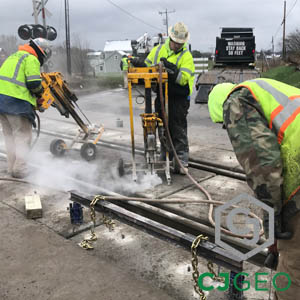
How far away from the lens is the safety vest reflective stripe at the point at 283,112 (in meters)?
1.70

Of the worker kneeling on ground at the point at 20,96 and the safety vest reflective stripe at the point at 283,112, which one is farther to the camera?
the worker kneeling on ground at the point at 20,96

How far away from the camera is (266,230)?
6.27 feet

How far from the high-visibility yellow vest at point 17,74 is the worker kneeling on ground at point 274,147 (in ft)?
12.2

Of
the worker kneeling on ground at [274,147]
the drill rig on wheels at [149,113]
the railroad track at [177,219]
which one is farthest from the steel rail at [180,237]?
the drill rig on wheels at [149,113]

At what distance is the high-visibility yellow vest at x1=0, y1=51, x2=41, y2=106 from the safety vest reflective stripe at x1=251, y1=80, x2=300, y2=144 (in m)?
3.93

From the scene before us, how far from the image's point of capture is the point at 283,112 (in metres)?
1.72

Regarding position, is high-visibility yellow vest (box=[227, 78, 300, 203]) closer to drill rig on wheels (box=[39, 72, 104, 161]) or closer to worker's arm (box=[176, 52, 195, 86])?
worker's arm (box=[176, 52, 195, 86])

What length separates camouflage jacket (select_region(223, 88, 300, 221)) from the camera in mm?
1720

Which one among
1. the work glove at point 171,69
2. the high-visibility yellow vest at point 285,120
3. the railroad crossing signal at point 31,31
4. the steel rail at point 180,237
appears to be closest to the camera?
the high-visibility yellow vest at point 285,120

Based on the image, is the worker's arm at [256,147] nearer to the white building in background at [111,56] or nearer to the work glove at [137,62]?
the work glove at [137,62]

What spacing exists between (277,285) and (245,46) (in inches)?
501

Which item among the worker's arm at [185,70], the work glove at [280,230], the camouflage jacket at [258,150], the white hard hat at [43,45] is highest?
the white hard hat at [43,45]

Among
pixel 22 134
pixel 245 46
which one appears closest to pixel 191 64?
pixel 22 134

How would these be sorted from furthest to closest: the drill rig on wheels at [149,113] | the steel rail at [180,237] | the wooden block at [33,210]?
the drill rig on wheels at [149,113] → the wooden block at [33,210] → the steel rail at [180,237]
